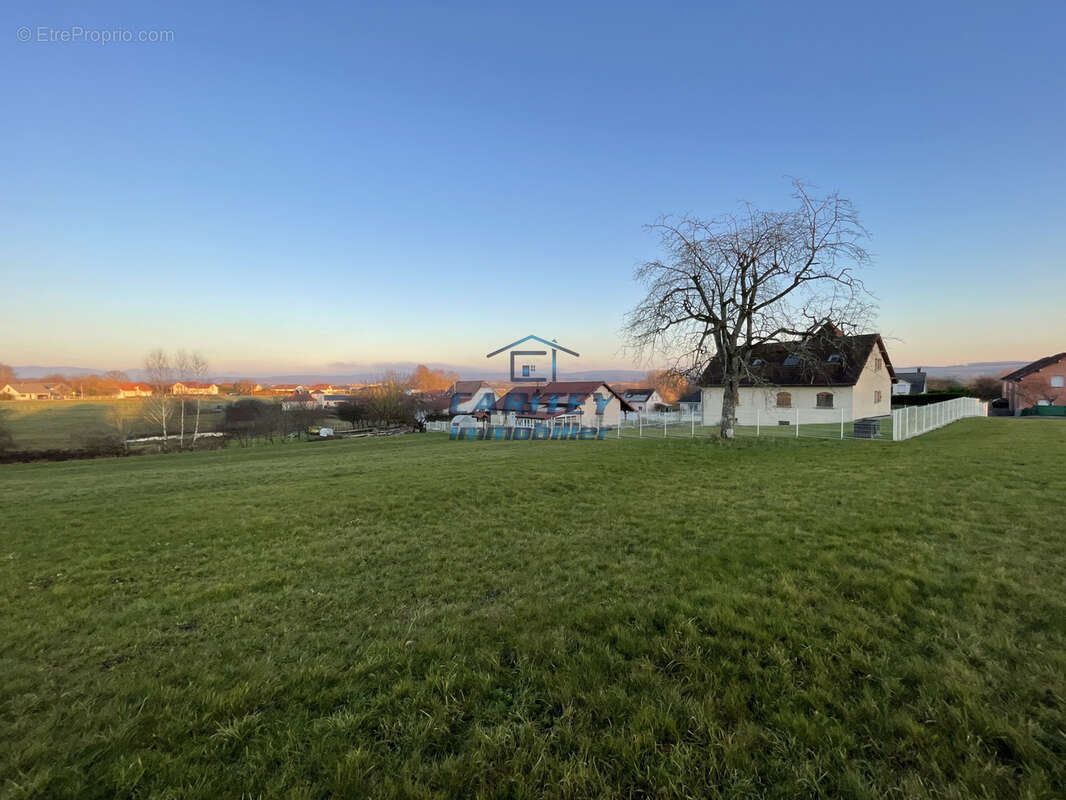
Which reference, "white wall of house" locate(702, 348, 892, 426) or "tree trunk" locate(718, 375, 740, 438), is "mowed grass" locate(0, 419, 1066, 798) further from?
"white wall of house" locate(702, 348, 892, 426)

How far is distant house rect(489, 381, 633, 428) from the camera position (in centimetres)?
3212

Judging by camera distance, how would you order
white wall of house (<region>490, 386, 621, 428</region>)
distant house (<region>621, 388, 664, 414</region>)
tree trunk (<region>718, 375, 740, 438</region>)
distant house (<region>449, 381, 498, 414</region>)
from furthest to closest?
distant house (<region>621, 388, 664, 414</region>) < distant house (<region>449, 381, 498, 414</region>) < white wall of house (<region>490, 386, 621, 428</region>) < tree trunk (<region>718, 375, 740, 438</region>)

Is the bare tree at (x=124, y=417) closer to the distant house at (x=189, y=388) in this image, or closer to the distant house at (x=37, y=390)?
the distant house at (x=189, y=388)

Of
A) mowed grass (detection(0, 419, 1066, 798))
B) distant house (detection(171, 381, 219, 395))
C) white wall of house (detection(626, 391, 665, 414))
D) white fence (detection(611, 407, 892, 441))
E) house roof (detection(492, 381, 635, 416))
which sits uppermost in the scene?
distant house (detection(171, 381, 219, 395))

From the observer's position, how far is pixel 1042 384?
3672 cm

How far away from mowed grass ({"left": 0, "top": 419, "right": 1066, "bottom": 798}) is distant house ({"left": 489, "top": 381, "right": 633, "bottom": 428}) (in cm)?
2399

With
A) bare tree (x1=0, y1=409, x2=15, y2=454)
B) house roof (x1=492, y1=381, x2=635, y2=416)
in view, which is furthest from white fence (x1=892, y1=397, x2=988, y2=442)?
bare tree (x1=0, y1=409, x2=15, y2=454)

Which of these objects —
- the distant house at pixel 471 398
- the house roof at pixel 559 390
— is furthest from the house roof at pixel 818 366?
the distant house at pixel 471 398

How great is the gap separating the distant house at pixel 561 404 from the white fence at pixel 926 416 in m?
17.0

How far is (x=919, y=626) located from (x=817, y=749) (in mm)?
1847

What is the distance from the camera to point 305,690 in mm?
2730

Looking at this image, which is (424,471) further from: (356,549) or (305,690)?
(305,690)

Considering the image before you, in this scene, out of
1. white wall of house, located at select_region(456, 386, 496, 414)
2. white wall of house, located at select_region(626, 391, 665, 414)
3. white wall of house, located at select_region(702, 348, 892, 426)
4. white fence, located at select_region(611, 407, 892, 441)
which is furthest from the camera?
white wall of house, located at select_region(626, 391, 665, 414)

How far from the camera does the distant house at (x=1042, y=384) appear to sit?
3641cm
